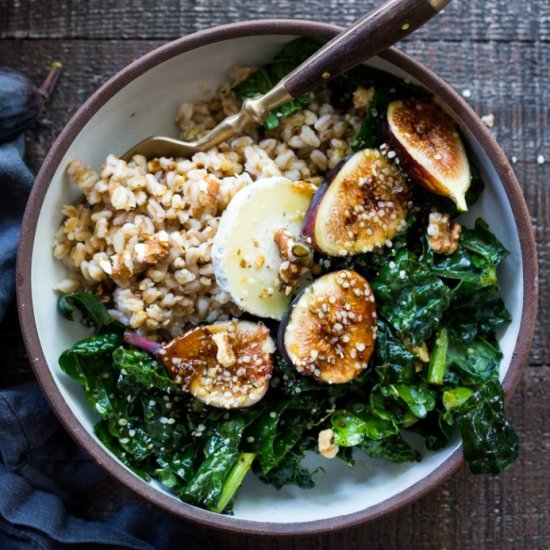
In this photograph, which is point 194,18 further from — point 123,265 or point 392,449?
point 392,449

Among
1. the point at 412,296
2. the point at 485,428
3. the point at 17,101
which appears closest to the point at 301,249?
the point at 412,296

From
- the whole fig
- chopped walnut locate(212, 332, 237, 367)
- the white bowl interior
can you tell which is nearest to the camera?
chopped walnut locate(212, 332, 237, 367)

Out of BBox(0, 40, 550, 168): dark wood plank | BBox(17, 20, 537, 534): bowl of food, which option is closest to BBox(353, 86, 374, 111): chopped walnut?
BBox(17, 20, 537, 534): bowl of food

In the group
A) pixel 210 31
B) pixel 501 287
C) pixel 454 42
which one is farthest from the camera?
pixel 454 42

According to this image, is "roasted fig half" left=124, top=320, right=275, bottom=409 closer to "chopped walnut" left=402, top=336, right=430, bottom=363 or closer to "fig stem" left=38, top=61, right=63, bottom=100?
"chopped walnut" left=402, top=336, right=430, bottom=363

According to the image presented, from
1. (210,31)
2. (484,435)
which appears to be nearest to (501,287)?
(484,435)

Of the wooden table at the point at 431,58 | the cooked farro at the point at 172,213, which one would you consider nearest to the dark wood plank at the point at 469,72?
the wooden table at the point at 431,58

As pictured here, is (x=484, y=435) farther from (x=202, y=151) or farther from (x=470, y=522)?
(x=202, y=151)
